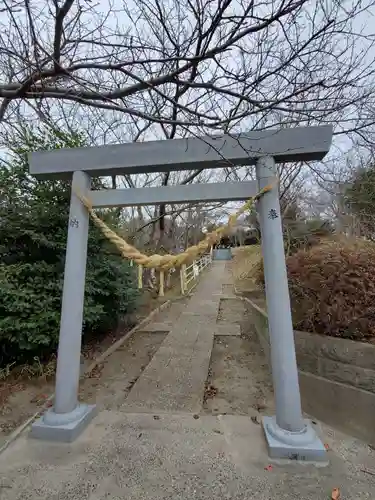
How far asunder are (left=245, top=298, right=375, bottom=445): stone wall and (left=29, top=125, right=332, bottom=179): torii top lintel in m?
1.67

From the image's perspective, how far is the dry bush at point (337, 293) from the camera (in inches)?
103

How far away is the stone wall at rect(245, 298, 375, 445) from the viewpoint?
2412 mm

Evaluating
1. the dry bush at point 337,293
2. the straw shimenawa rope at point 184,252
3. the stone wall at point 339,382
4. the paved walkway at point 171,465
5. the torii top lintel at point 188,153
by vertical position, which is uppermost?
the torii top lintel at point 188,153

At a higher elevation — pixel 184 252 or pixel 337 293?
pixel 184 252

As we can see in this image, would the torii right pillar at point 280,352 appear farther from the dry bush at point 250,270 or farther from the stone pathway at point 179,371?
the dry bush at point 250,270

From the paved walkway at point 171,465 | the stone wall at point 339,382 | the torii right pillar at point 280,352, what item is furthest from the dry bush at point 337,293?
the paved walkway at point 171,465

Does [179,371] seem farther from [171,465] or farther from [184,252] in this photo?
[184,252]

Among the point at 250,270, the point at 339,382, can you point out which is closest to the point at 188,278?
the point at 250,270

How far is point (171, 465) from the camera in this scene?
6.45 ft

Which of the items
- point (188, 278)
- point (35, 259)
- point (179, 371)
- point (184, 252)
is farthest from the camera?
point (188, 278)

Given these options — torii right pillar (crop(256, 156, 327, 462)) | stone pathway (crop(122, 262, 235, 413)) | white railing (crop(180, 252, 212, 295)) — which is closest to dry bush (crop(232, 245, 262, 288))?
white railing (crop(180, 252, 212, 295))

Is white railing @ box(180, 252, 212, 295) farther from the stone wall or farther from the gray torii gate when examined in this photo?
the gray torii gate

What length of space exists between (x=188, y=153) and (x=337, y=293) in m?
1.86

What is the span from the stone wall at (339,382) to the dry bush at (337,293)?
4.7 inches
